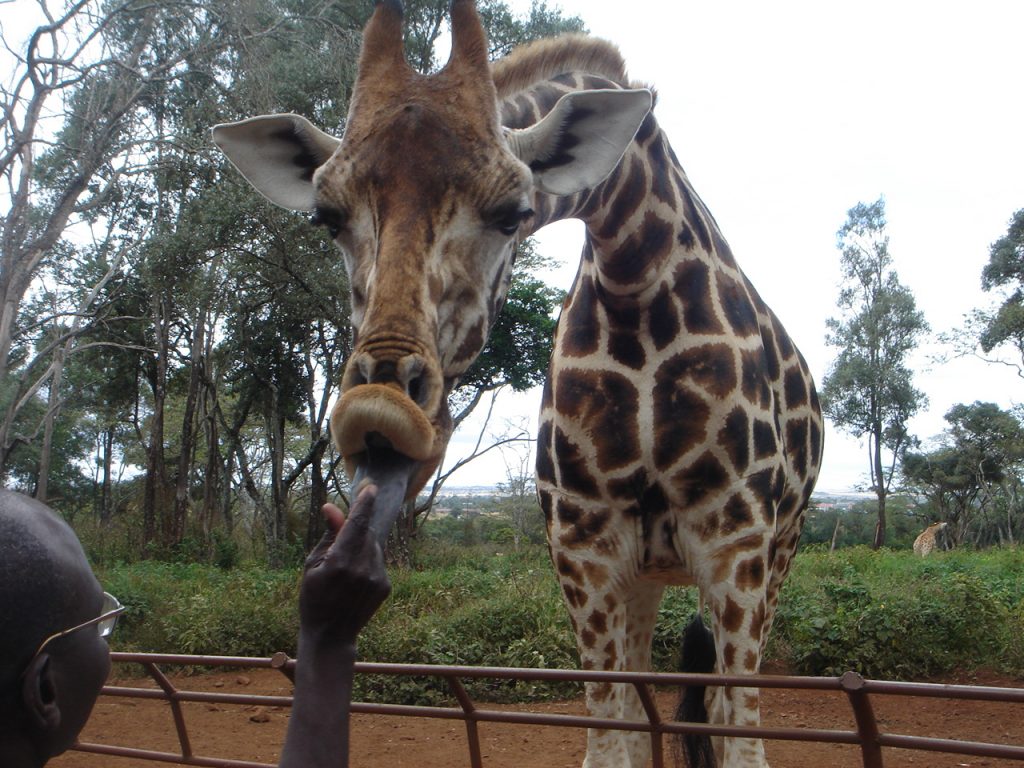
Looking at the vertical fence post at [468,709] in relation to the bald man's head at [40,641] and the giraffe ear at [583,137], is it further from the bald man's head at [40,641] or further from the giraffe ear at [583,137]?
the bald man's head at [40,641]

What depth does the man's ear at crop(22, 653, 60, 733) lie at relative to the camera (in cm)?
106

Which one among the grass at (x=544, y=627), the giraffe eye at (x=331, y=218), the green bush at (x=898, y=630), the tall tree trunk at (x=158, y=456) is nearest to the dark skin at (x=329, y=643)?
the giraffe eye at (x=331, y=218)

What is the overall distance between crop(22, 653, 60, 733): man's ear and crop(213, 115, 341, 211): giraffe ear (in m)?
1.64

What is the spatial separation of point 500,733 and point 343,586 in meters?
6.30

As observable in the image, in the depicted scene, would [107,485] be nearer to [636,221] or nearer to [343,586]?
[636,221]

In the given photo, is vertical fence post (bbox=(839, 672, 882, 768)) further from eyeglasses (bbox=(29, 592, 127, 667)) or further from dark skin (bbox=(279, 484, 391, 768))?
eyeglasses (bbox=(29, 592, 127, 667))

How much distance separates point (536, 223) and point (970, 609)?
7.63 metres

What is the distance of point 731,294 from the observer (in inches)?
122

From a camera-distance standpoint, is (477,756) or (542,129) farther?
(477,756)

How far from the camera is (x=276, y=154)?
259 centimetres

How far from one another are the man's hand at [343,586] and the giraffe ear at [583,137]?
1.47 metres

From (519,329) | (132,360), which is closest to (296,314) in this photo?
(519,329)

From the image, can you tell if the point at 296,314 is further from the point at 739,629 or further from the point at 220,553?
the point at 739,629

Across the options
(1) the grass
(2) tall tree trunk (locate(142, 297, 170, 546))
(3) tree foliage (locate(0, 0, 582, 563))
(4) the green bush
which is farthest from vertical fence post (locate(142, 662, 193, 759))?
(2) tall tree trunk (locate(142, 297, 170, 546))
